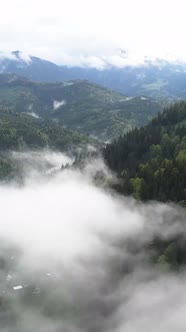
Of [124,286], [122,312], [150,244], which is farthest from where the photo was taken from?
[150,244]

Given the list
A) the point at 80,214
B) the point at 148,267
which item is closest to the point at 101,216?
the point at 80,214

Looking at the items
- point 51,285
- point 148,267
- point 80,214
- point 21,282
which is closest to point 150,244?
point 148,267

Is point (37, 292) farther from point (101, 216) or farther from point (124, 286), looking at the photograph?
point (101, 216)

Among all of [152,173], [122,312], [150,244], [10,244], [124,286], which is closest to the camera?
[122,312]

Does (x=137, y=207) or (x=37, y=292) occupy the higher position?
(x=137, y=207)

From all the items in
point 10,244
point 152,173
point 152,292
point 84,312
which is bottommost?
point 10,244

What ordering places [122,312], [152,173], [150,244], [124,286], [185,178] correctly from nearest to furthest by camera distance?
[122,312] → [124,286] → [150,244] → [185,178] → [152,173]

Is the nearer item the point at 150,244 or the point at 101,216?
the point at 150,244

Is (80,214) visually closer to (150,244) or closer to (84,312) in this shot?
(150,244)

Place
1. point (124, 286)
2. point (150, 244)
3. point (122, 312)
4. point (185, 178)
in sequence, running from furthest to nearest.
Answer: point (185, 178) → point (150, 244) → point (124, 286) → point (122, 312)
